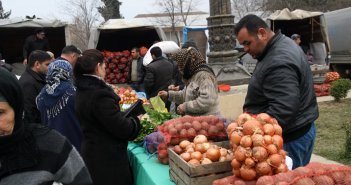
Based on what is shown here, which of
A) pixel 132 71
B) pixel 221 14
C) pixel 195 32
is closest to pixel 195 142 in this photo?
pixel 221 14

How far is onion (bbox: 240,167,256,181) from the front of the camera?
7.65ft

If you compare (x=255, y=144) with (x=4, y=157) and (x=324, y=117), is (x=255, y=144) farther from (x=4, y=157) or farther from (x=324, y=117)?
(x=324, y=117)

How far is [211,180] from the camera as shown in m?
2.65

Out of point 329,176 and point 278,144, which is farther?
point 278,144

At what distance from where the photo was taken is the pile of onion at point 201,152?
2816mm

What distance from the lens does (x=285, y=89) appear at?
2803 millimetres

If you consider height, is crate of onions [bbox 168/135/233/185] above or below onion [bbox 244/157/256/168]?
below

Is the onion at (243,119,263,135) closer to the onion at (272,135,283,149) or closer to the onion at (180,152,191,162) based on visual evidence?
the onion at (272,135,283,149)

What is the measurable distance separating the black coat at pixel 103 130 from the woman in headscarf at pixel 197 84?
2.60 feet

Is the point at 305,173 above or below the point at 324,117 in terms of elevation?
above

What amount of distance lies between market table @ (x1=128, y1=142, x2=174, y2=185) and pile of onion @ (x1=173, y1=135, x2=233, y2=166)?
11.8 inches

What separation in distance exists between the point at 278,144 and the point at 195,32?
21.3m

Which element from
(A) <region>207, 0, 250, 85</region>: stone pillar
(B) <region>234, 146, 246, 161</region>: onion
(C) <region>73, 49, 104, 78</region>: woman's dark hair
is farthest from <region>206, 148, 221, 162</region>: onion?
(A) <region>207, 0, 250, 85</region>: stone pillar

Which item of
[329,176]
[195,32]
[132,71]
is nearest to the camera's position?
[329,176]
